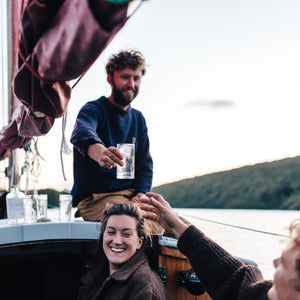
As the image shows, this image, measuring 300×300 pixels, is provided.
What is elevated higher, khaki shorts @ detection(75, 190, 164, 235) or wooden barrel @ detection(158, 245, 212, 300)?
khaki shorts @ detection(75, 190, 164, 235)

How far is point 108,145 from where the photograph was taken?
175 centimetres

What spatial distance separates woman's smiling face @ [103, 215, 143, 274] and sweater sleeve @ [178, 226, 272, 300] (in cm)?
44

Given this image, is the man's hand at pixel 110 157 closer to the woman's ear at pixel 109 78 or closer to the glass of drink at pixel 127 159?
the glass of drink at pixel 127 159

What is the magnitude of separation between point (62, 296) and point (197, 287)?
750mm

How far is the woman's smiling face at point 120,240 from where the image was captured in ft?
4.12

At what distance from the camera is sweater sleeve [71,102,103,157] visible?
4.85ft

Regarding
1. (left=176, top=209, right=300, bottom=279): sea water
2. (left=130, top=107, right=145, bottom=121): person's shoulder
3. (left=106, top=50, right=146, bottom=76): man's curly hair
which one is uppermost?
(left=106, top=50, right=146, bottom=76): man's curly hair

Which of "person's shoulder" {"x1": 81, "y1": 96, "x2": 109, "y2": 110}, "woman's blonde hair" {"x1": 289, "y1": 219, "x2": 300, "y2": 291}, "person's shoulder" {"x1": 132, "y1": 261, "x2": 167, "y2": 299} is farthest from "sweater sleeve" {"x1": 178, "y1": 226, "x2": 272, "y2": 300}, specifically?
"person's shoulder" {"x1": 81, "y1": 96, "x2": 109, "y2": 110}

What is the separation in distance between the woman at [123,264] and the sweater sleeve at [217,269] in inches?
13.3

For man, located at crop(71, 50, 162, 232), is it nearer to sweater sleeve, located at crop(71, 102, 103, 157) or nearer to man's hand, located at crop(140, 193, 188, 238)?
sweater sleeve, located at crop(71, 102, 103, 157)

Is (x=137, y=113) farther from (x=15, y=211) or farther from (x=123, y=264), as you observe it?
(x=123, y=264)

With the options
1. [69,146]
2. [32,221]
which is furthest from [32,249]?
[69,146]

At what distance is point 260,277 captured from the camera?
0.78 m

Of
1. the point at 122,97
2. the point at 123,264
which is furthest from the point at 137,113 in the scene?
the point at 123,264
